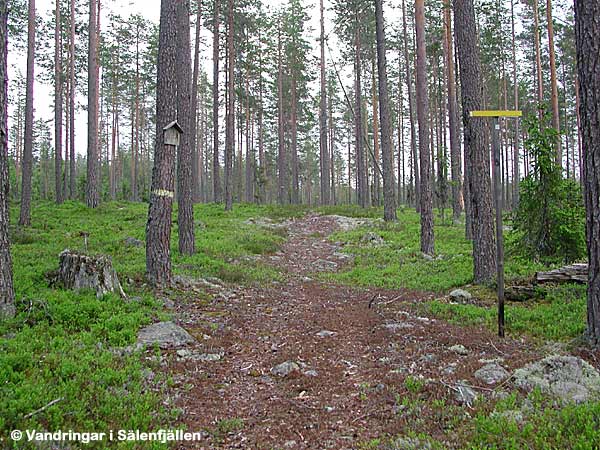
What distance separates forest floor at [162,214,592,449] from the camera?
3793 millimetres

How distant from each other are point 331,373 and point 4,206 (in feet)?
16.2

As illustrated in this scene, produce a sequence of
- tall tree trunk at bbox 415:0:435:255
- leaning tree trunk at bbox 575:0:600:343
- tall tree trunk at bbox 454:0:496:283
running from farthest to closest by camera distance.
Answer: tall tree trunk at bbox 415:0:435:255 → tall tree trunk at bbox 454:0:496:283 → leaning tree trunk at bbox 575:0:600:343

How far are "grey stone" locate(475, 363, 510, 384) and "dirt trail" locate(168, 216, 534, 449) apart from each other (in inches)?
4.5

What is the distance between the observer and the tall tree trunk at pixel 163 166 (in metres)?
8.26

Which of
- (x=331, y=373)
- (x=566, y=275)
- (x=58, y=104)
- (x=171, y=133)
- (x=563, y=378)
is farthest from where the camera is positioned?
(x=58, y=104)

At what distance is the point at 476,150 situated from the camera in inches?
345

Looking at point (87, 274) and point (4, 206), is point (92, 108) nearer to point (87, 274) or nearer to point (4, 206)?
point (87, 274)

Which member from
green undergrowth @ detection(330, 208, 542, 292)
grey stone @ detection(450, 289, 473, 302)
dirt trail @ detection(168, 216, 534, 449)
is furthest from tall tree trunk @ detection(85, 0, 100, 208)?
grey stone @ detection(450, 289, 473, 302)

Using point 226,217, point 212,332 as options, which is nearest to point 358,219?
point 226,217

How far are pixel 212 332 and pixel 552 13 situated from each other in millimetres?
24854

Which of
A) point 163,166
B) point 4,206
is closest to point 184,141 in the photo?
point 163,166

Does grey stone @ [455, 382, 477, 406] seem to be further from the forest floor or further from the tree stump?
the tree stump

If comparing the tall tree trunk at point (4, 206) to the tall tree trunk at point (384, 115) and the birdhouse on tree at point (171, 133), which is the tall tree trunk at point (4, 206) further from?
the tall tree trunk at point (384, 115)

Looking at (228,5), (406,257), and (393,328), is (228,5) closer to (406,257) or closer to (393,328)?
(406,257)
